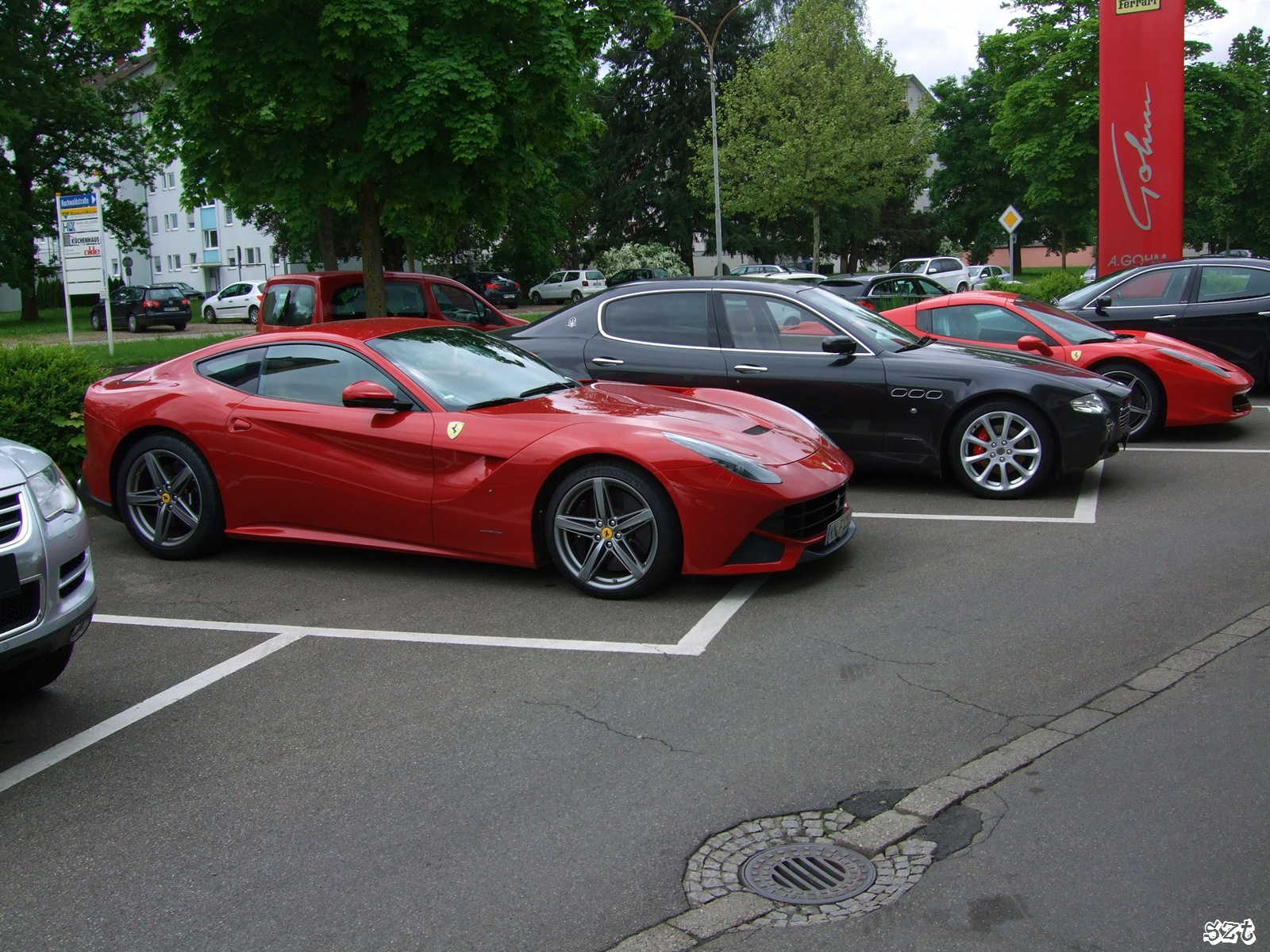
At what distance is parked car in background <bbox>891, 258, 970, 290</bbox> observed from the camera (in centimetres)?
4288

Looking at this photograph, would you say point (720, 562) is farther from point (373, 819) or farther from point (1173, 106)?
point (1173, 106)

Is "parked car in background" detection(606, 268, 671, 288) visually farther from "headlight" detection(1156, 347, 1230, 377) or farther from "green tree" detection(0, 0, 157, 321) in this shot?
"headlight" detection(1156, 347, 1230, 377)

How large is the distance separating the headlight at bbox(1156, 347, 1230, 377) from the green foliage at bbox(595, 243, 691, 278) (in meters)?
38.6

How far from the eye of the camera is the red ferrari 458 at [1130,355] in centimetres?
1049

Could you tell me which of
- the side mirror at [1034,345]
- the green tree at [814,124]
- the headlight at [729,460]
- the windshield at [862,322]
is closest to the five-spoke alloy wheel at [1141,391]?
the side mirror at [1034,345]

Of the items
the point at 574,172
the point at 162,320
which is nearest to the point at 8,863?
the point at 162,320

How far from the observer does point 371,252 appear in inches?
657

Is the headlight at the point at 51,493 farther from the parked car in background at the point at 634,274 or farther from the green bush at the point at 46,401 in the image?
the parked car in background at the point at 634,274

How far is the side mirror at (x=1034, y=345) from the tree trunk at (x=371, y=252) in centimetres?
762

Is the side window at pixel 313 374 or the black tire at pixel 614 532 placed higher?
the side window at pixel 313 374

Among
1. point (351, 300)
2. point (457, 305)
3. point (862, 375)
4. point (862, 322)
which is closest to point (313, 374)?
point (862, 375)

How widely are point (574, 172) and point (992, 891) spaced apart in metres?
48.3

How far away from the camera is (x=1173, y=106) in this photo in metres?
19.2

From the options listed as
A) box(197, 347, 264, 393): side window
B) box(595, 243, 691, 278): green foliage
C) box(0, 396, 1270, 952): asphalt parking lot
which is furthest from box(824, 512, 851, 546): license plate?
box(595, 243, 691, 278): green foliage
